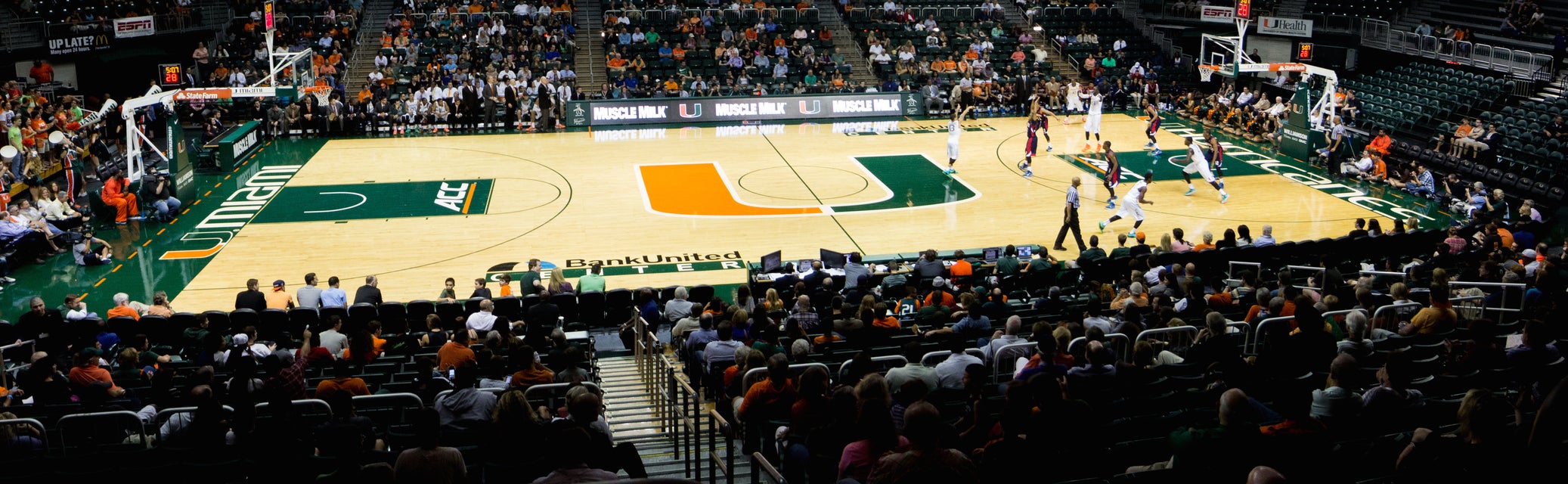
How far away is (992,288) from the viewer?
17062mm

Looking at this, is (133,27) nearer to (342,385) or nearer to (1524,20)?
(342,385)

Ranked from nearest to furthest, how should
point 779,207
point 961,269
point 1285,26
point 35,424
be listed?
point 35,424
point 961,269
point 779,207
point 1285,26

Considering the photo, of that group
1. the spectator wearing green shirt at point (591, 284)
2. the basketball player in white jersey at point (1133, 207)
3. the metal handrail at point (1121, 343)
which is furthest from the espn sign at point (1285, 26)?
the metal handrail at point (1121, 343)

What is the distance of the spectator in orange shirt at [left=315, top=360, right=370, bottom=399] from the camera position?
1038 cm

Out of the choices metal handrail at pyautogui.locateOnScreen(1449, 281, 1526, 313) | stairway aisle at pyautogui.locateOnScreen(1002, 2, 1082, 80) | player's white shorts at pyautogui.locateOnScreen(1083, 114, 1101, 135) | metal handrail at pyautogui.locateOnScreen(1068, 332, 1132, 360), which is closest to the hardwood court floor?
player's white shorts at pyautogui.locateOnScreen(1083, 114, 1101, 135)

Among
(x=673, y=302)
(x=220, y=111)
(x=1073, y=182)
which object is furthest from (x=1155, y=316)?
(x=220, y=111)

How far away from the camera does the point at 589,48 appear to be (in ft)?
142

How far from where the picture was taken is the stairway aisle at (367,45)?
40.0 m

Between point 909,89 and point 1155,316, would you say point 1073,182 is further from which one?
point 909,89

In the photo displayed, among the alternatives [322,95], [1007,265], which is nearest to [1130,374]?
[1007,265]

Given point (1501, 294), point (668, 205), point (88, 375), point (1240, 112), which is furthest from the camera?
point (1240, 112)

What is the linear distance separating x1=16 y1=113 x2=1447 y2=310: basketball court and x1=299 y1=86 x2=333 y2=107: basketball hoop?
126 cm

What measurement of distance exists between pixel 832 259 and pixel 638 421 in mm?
7500

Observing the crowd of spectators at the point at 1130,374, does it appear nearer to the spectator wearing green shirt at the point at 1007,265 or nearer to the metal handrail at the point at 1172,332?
the metal handrail at the point at 1172,332
